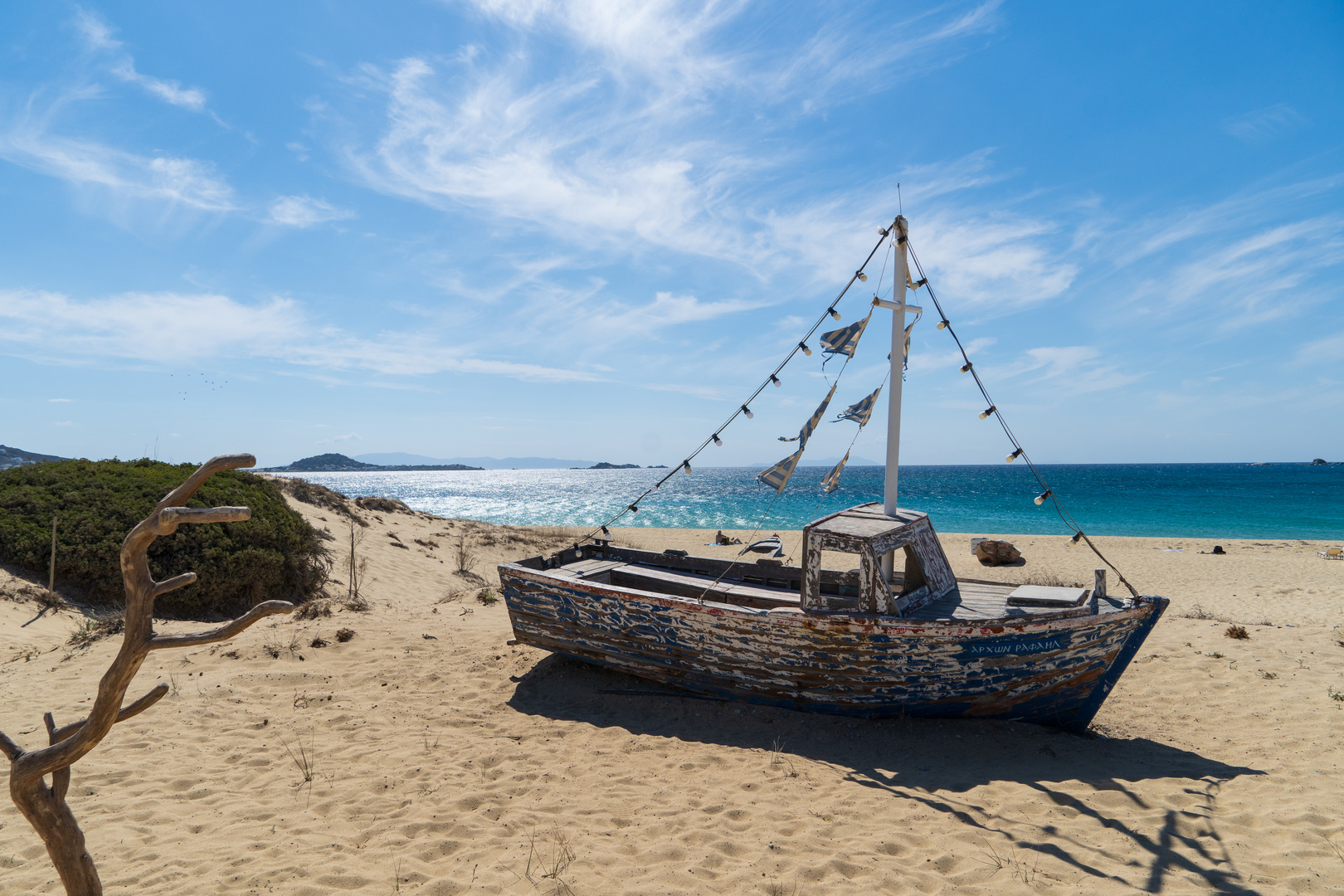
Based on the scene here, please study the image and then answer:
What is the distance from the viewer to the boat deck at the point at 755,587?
6602 mm

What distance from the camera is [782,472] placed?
305 inches

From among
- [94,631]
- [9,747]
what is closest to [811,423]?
[9,747]

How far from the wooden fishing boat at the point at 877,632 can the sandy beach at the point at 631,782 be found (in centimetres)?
38

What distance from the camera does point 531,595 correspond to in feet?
26.4

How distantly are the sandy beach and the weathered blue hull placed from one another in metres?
0.31

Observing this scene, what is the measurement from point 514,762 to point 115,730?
159 inches

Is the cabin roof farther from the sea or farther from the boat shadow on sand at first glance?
the sea

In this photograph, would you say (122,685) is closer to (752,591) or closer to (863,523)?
(863,523)

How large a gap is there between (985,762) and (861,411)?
3.97 meters

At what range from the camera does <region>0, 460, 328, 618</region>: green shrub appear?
10773mm

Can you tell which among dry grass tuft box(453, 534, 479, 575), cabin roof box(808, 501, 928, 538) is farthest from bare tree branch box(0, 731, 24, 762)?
dry grass tuft box(453, 534, 479, 575)

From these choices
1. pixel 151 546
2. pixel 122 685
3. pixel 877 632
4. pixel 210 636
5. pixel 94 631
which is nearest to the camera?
pixel 210 636

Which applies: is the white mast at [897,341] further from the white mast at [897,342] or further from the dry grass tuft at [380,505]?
the dry grass tuft at [380,505]

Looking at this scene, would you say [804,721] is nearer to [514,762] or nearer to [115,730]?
[514,762]
